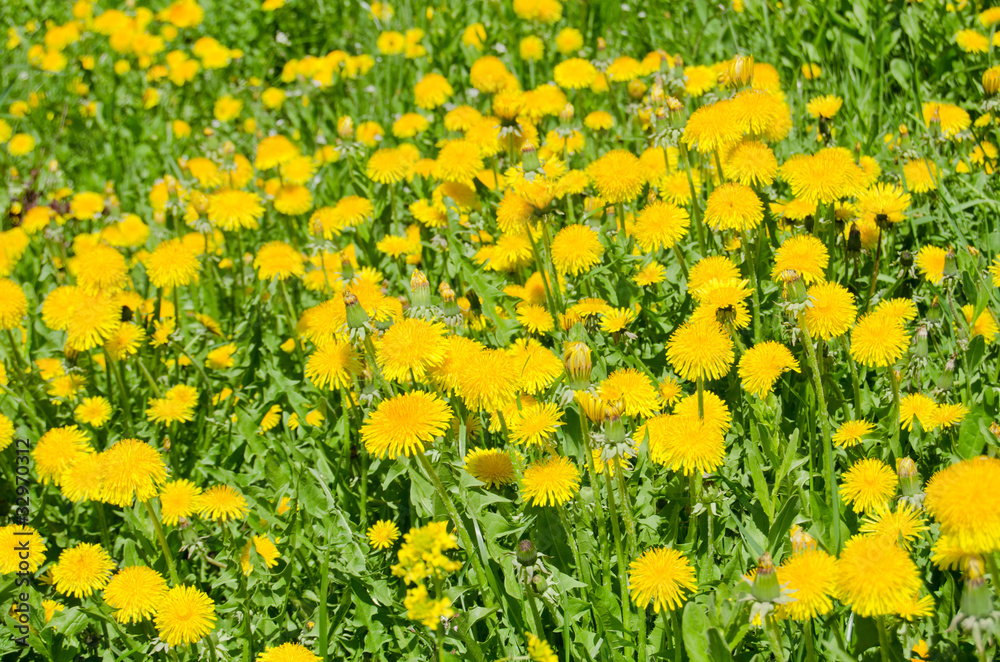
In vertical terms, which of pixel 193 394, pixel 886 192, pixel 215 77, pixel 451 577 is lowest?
pixel 451 577

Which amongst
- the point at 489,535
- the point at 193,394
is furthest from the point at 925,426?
the point at 193,394

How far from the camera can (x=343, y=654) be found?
2.24 meters

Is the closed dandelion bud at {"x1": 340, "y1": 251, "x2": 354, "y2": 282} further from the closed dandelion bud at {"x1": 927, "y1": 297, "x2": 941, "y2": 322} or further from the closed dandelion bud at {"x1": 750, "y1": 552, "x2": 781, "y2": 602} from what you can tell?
the closed dandelion bud at {"x1": 927, "y1": 297, "x2": 941, "y2": 322}

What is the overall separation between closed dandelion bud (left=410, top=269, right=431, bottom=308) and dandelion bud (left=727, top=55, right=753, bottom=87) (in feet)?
3.93

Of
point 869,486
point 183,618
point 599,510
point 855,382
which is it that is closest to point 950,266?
point 855,382

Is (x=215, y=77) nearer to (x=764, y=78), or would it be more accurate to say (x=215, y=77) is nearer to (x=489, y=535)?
(x=764, y=78)

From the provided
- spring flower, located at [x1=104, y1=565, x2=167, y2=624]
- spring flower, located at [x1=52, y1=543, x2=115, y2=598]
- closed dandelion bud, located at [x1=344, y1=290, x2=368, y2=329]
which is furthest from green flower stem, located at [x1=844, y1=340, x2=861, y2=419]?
spring flower, located at [x1=52, y1=543, x2=115, y2=598]

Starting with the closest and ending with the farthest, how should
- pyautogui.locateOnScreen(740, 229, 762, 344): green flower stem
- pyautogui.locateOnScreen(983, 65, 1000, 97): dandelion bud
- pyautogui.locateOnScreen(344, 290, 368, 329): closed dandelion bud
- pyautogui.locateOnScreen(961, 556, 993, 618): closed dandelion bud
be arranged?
pyautogui.locateOnScreen(961, 556, 993, 618): closed dandelion bud → pyautogui.locateOnScreen(344, 290, 368, 329): closed dandelion bud → pyautogui.locateOnScreen(740, 229, 762, 344): green flower stem → pyautogui.locateOnScreen(983, 65, 1000, 97): dandelion bud

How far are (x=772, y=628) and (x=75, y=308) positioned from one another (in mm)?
2298

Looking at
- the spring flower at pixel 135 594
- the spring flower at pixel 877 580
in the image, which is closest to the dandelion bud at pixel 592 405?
the spring flower at pixel 877 580

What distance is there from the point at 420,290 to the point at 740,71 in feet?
4.09

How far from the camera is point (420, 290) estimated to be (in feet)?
7.43

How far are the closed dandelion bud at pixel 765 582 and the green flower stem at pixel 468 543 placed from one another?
0.65 m

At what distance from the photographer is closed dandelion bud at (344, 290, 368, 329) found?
202 cm
